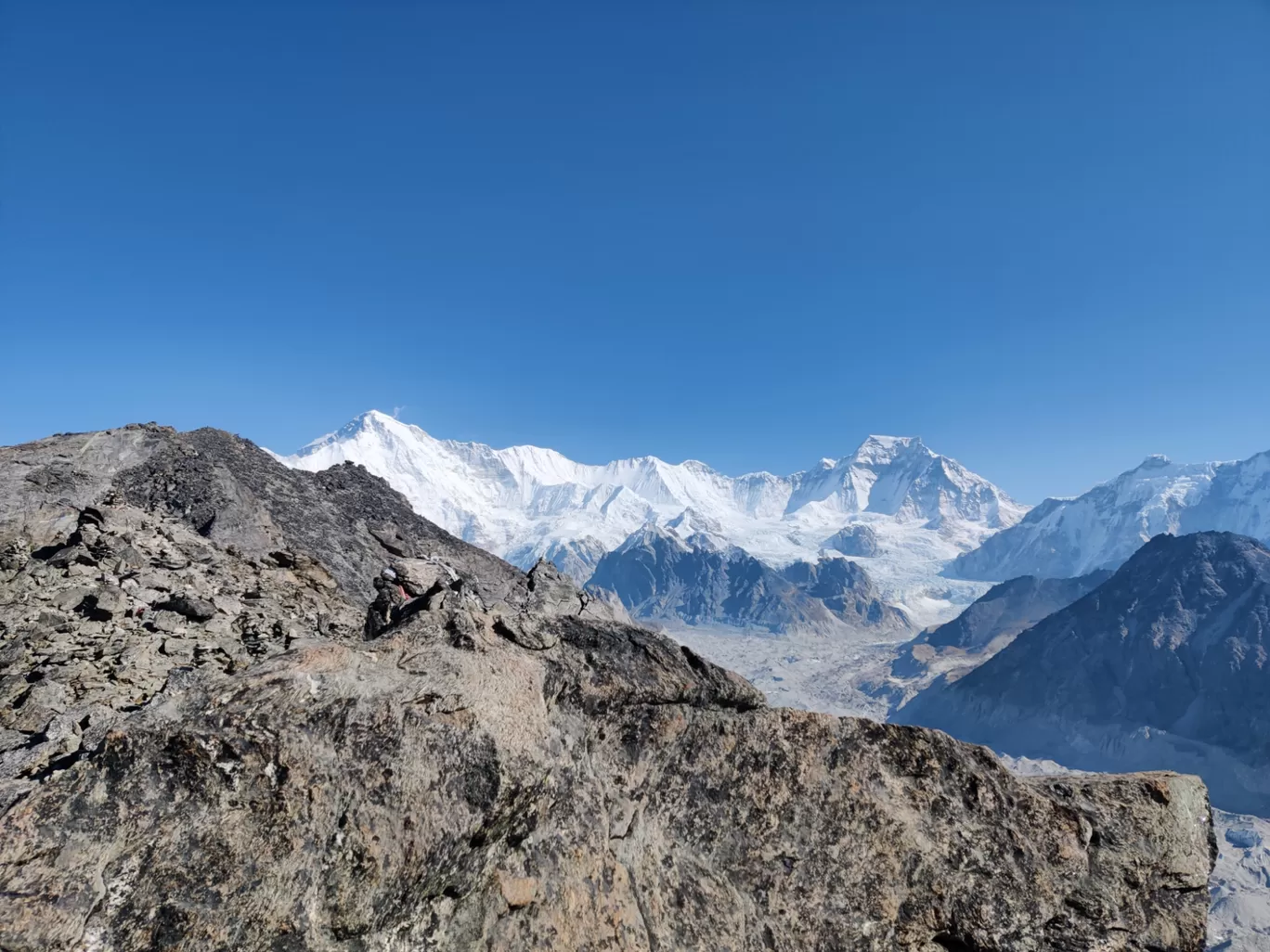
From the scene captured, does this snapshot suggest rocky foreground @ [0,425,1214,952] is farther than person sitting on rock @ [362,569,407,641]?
No

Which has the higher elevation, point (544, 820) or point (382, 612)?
point (382, 612)

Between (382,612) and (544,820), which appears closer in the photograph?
(544,820)

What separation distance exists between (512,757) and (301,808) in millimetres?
2749

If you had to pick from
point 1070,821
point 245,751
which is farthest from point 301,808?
point 1070,821

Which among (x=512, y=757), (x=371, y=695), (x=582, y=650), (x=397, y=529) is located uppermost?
(x=397, y=529)

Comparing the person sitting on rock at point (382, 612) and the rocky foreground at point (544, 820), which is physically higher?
the person sitting on rock at point (382, 612)

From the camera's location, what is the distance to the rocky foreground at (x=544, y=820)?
7945mm

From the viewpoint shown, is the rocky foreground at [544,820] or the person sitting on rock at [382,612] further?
the person sitting on rock at [382,612]

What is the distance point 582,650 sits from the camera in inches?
465

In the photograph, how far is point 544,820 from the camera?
31.3 ft

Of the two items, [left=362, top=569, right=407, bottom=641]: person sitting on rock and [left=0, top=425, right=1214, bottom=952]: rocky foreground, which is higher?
[left=362, top=569, right=407, bottom=641]: person sitting on rock

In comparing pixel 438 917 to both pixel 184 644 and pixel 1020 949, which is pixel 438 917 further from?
pixel 184 644

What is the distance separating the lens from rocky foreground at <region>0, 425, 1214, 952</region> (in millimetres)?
7945

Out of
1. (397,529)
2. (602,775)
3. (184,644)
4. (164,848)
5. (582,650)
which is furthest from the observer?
(397,529)
